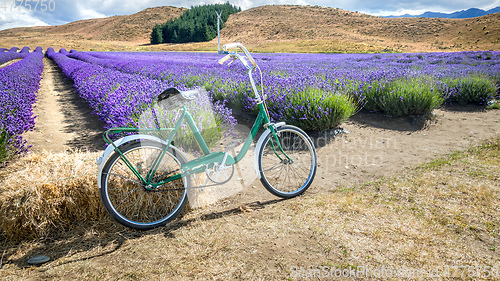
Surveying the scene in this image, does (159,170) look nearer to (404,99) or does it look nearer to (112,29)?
(404,99)

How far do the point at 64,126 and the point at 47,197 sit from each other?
13.0ft

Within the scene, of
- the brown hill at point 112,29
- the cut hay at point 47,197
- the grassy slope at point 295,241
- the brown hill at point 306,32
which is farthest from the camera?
the brown hill at point 112,29

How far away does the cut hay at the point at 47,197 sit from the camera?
2.15 meters

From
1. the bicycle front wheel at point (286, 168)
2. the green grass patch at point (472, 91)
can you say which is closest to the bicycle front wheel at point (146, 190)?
the bicycle front wheel at point (286, 168)

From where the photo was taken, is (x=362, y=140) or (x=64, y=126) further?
(x=64, y=126)

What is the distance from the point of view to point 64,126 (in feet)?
18.2

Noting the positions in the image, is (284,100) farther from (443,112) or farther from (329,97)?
(443,112)

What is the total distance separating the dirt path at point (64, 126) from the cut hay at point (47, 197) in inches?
62.8

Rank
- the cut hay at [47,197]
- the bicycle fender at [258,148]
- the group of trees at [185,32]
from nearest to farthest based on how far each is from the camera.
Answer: the cut hay at [47,197] < the bicycle fender at [258,148] < the group of trees at [185,32]

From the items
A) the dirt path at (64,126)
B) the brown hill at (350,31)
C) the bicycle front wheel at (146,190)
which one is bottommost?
the dirt path at (64,126)

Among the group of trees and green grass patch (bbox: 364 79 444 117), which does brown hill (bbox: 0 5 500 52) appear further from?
green grass patch (bbox: 364 79 444 117)

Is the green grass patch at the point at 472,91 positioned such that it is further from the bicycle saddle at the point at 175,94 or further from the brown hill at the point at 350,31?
the brown hill at the point at 350,31

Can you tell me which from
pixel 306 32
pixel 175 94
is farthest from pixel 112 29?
pixel 175 94

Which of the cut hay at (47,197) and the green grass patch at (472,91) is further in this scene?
the green grass patch at (472,91)
